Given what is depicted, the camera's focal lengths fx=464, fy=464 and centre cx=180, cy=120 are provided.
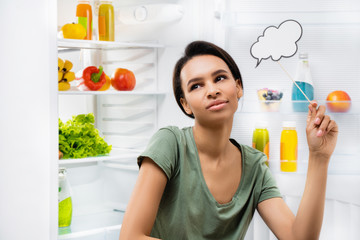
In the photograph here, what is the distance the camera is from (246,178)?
1.30m

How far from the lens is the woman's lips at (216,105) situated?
113cm

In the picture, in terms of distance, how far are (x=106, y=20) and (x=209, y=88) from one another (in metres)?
1.40

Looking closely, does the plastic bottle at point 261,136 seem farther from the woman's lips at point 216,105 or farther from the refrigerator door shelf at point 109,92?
the woman's lips at point 216,105

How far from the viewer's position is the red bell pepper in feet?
7.61

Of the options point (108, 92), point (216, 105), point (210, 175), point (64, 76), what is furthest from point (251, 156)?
point (64, 76)

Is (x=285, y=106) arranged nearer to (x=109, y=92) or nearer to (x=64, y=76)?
(x=109, y=92)

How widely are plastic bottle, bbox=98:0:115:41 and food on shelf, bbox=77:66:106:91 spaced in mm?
195

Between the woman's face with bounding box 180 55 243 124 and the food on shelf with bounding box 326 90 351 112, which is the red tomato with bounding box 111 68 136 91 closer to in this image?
the food on shelf with bounding box 326 90 351 112

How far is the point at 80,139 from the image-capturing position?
2.25 m

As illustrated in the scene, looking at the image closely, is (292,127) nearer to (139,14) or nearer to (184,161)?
(184,161)

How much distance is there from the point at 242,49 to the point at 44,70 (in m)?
0.86

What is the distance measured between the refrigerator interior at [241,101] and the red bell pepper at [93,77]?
0.11 metres

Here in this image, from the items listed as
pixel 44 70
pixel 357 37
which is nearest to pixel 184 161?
pixel 44 70

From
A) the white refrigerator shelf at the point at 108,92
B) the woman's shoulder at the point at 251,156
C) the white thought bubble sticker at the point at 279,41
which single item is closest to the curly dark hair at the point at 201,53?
the white thought bubble sticker at the point at 279,41
